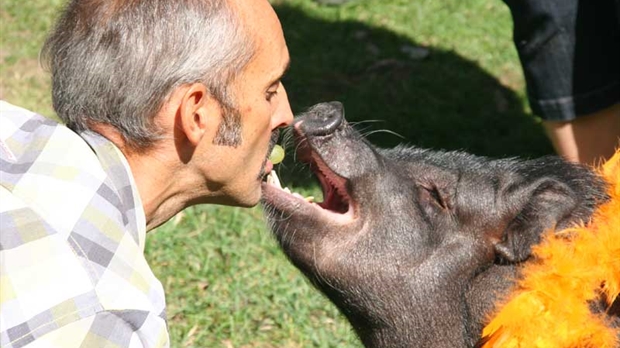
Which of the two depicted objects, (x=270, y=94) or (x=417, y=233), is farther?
(x=417, y=233)

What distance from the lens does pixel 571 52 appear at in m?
5.69

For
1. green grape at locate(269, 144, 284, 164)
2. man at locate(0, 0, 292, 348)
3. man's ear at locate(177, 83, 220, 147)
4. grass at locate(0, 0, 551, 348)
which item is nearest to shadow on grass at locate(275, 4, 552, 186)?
grass at locate(0, 0, 551, 348)

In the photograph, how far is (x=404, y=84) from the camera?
7938 millimetres

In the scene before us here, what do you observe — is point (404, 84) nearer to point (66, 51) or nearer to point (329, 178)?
point (329, 178)

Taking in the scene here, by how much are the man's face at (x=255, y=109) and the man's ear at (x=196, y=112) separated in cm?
9

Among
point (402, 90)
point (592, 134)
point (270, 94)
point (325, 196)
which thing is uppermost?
point (270, 94)

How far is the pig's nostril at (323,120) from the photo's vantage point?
4.03 metres

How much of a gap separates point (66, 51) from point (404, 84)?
15.4 feet

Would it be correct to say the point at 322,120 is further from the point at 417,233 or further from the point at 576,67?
the point at 576,67

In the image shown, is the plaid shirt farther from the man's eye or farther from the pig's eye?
the pig's eye

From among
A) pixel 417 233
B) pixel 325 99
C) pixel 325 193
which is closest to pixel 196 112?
pixel 325 193

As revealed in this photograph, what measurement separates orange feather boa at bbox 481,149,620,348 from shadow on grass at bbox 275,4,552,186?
3394 millimetres

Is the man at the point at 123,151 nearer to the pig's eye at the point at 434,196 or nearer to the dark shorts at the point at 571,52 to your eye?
the pig's eye at the point at 434,196

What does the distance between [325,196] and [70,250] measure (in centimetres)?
141
